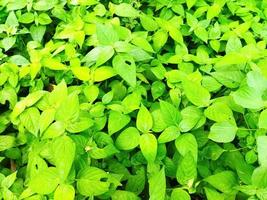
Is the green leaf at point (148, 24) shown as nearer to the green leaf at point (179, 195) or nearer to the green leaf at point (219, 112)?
the green leaf at point (219, 112)

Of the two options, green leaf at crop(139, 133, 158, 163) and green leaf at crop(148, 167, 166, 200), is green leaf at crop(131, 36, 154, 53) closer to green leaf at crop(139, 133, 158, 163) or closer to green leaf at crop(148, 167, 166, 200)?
green leaf at crop(139, 133, 158, 163)

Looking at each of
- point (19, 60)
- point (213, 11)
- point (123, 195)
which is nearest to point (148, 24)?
point (213, 11)

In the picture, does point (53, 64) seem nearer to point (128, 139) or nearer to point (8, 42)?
point (8, 42)

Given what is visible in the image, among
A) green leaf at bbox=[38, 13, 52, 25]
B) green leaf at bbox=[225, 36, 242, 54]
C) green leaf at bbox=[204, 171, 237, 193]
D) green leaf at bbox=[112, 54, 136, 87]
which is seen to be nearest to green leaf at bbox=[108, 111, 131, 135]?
green leaf at bbox=[112, 54, 136, 87]

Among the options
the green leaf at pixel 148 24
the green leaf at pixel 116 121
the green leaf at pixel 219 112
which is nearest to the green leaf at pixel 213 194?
the green leaf at pixel 219 112

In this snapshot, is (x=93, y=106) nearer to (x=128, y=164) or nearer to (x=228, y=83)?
(x=128, y=164)

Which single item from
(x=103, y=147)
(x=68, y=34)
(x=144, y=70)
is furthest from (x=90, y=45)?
(x=103, y=147)
